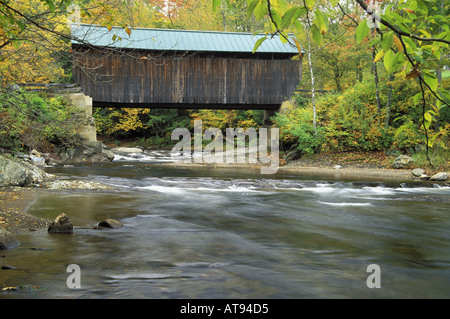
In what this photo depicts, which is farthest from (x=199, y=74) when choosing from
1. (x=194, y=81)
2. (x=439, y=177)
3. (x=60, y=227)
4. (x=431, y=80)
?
(x=431, y=80)

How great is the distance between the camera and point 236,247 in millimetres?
5402

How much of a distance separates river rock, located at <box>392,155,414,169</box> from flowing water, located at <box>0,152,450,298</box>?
5977mm

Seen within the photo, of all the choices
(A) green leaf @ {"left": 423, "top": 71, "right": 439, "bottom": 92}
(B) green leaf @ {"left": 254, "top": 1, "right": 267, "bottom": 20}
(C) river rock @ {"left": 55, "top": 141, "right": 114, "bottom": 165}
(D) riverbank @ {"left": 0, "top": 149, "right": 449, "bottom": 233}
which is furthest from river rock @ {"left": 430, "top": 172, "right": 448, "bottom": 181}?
(C) river rock @ {"left": 55, "top": 141, "right": 114, "bottom": 165}

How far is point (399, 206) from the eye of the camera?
9008 mm

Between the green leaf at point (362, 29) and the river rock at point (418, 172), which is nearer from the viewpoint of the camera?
the green leaf at point (362, 29)

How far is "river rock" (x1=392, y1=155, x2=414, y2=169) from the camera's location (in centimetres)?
1592

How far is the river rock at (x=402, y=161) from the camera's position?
15.9 m

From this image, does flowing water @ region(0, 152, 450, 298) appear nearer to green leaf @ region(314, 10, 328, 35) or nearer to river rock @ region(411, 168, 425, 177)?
green leaf @ region(314, 10, 328, 35)

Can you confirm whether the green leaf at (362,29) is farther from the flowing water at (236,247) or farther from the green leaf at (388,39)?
the flowing water at (236,247)

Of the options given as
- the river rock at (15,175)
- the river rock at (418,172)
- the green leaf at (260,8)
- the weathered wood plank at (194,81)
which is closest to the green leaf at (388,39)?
the green leaf at (260,8)

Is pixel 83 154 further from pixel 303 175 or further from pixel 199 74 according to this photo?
pixel 303 175

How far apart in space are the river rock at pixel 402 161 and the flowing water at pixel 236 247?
5.98m
